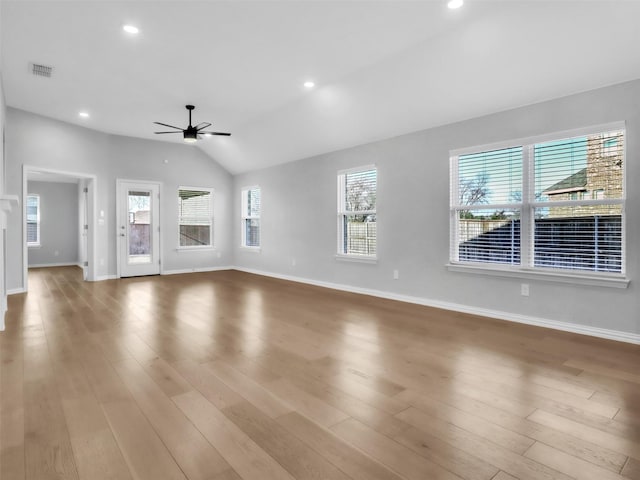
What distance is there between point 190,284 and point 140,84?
3508 millimetres

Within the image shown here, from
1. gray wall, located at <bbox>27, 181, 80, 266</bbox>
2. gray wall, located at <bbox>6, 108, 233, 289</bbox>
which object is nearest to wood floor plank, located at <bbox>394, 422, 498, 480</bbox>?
gray wall, located at <bbox>6, 108, 233, 289</bbox>

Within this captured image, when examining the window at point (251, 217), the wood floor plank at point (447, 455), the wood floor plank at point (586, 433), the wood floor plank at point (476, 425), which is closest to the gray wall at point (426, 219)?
the window at point (251, 217)

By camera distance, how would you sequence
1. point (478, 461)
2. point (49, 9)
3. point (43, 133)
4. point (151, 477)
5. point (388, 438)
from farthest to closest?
point (43, 133)
point (49, 9)
point (388, 438)
point (478, 461)
point (151, 477)

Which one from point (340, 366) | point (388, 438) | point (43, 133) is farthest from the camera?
point (43, 133)

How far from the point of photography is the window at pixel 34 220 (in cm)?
962

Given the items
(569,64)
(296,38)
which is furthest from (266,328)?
(569,64)

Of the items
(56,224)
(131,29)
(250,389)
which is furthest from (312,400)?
(56,224)

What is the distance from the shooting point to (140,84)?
475cm

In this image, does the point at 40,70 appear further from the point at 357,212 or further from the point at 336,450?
the point at 336,450

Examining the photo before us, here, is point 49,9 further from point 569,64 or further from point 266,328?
point 569,64

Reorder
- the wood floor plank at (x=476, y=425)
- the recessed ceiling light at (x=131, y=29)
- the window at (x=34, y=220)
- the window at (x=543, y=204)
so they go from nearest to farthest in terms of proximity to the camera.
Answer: the wood floor plank at (x=476, y=425) < the recessed ceiling light at (x=131, y=29) < the window at (x=543, y=204) < the window at (x=34, y=220)

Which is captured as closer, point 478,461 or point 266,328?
point 478,461

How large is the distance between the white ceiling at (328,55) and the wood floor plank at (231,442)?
313cm

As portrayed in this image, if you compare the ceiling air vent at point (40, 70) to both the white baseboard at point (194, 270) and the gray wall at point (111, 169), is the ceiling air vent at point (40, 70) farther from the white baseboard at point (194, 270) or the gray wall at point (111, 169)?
the white baseboard at point (194, 270)
